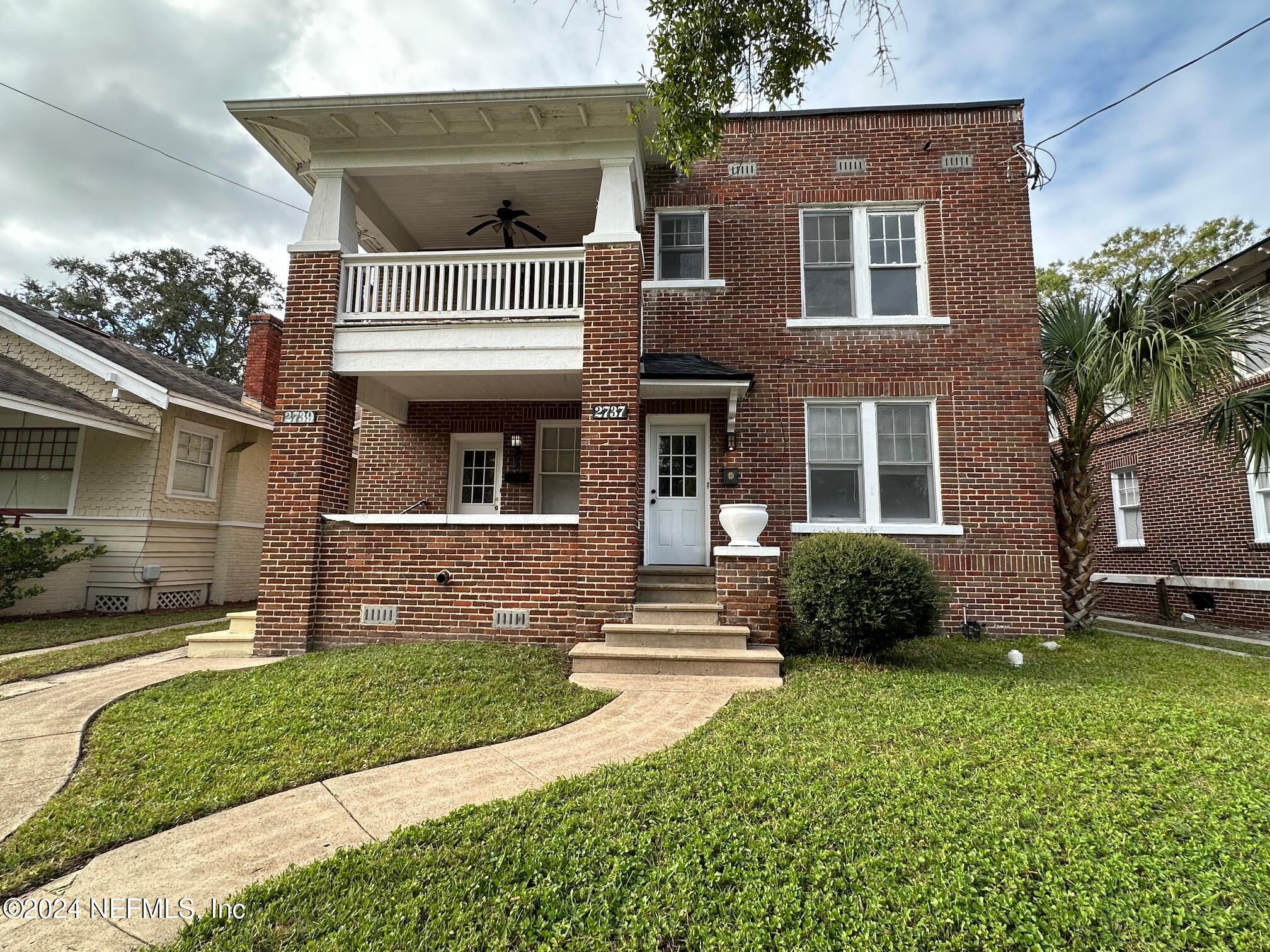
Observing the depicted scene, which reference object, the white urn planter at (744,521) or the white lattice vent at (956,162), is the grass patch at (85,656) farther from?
the white lattice vent at (956,162)

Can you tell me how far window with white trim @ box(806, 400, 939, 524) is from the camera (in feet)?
26.4

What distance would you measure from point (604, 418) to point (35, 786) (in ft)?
16.5

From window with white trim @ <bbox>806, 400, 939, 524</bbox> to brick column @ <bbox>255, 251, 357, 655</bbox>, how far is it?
6.19 m

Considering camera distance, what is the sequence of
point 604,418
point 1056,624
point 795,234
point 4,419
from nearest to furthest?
point 604,418 → point 1056,624 → point 795,234 → point 4,419

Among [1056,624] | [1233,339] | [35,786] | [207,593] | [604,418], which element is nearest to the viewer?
[35,786]

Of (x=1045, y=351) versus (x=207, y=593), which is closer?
(x=1045, y=351)

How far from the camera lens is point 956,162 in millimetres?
8445

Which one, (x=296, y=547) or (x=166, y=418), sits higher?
(x=166, y=418)

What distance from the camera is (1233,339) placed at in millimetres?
6941

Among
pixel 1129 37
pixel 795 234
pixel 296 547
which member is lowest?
pixel 296 547

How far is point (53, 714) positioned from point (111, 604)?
714cm

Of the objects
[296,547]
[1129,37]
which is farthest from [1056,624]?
[296,547]

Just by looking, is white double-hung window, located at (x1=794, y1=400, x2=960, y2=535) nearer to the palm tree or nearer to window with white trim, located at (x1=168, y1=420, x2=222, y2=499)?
the palm tree

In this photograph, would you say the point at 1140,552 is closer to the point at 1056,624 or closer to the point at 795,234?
the point at 1056,624
